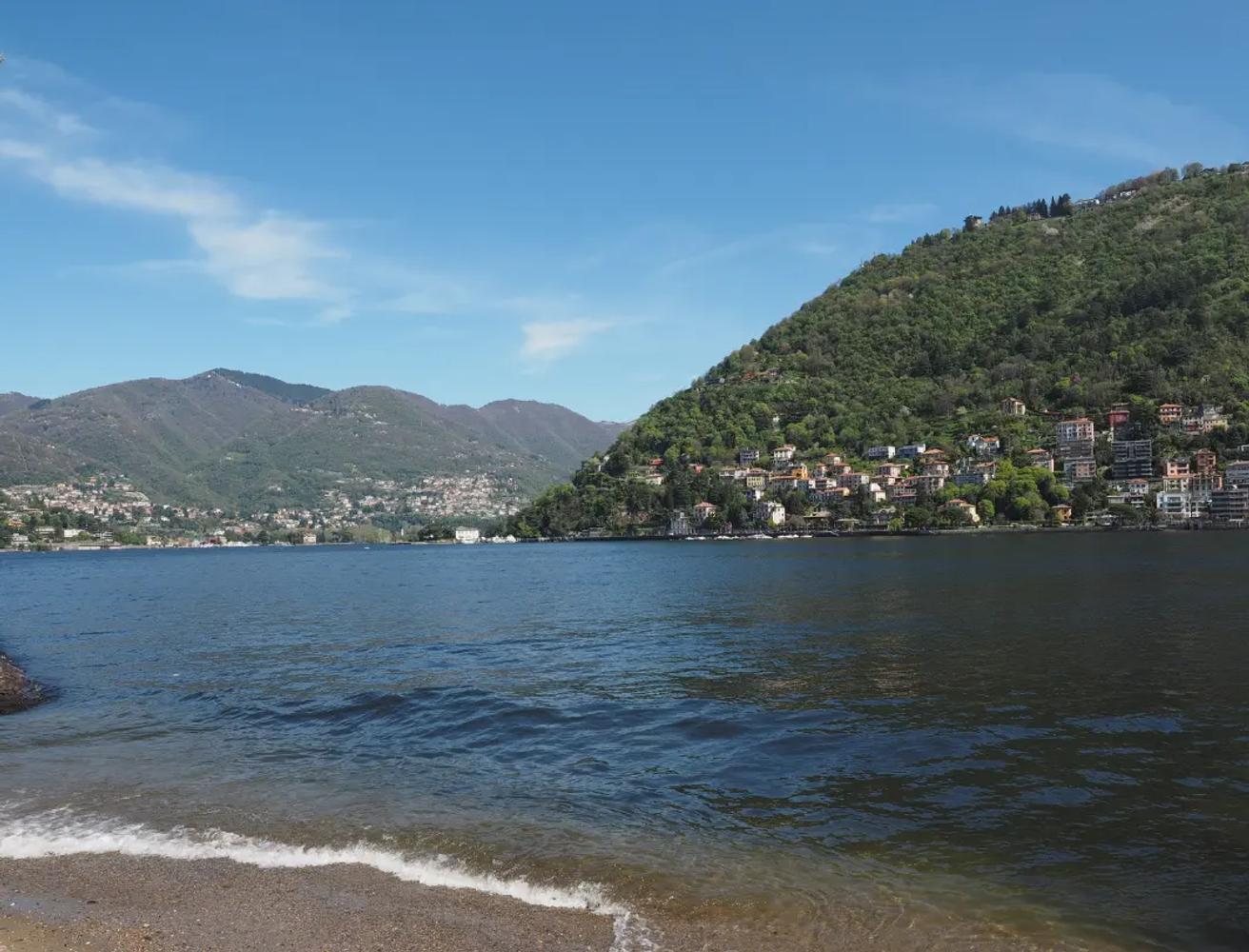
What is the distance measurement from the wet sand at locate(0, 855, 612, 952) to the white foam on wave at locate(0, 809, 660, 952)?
0.65ft

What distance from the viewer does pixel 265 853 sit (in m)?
10.9

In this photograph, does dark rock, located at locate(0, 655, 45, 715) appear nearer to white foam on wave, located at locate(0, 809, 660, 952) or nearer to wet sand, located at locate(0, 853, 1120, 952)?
white foam on wave, located at locate(0, 809, 660, 952)

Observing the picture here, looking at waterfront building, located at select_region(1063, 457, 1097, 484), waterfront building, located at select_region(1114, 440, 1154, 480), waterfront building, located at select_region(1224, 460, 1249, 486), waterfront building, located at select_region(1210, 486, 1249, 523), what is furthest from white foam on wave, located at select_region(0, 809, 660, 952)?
waterfront building, located at select_region(1114, 440, 1154, 480)

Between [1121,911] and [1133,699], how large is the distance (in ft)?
37.5

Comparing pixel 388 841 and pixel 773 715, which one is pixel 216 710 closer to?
pixel 388 841

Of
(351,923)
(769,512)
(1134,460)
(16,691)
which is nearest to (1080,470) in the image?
(1134,460)

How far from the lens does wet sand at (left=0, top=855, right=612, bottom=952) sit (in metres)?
8.38

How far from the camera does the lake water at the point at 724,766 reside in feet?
31.3

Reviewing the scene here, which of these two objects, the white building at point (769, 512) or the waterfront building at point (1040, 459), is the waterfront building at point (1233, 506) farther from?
the white building at point (769, 512)

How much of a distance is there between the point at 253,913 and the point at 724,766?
7.85m

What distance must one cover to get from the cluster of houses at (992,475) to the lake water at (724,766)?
12175 centimetres

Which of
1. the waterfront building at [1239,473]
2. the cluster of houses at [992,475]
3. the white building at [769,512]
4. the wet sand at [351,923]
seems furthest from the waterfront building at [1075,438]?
the wet sand at [351,923]

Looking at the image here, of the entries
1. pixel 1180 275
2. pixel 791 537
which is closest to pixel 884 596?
Answer: pixel 791 537

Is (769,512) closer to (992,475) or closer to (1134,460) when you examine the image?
(992,475)
